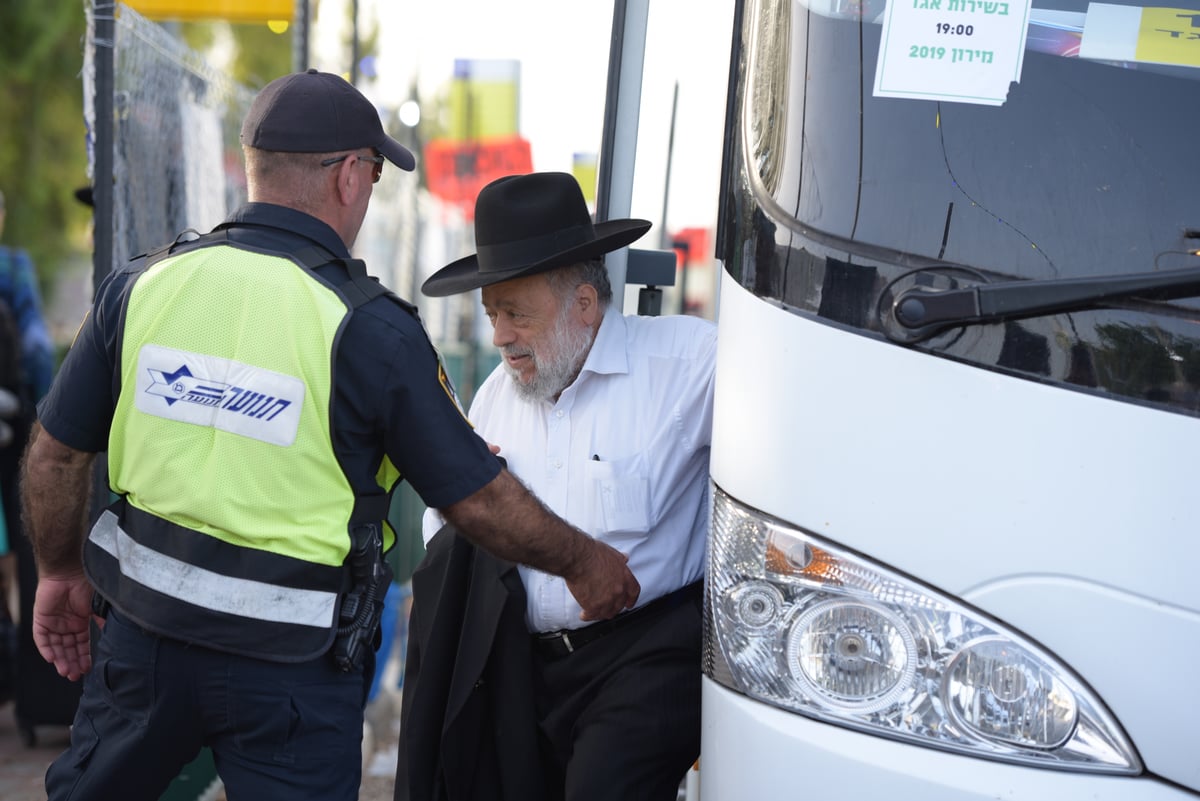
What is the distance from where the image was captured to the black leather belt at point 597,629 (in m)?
2.81

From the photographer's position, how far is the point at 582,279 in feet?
10.1

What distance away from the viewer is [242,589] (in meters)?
2.29

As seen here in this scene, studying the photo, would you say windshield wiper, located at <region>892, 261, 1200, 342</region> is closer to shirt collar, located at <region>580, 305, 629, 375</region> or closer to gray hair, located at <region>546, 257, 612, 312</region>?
shirt collar, located at <region>580, 305, 629, 375</region>

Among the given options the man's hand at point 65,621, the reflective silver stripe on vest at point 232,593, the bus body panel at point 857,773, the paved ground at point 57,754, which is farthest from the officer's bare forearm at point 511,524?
the paved ground at point 57,754

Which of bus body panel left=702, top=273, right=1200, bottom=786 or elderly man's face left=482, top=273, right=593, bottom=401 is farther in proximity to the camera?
elderly man's face left=482, top=273, right=593, bottom=401

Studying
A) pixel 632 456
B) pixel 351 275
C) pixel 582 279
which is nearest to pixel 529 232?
pixel 582 279

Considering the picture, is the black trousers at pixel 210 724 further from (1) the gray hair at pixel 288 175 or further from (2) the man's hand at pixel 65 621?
(1) the gray hair at pixel 288 175

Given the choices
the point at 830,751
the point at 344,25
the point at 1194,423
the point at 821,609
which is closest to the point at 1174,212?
the point at 1194,423

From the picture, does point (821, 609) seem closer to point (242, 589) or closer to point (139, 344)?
point (242, 589)

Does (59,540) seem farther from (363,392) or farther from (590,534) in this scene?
(590,534)

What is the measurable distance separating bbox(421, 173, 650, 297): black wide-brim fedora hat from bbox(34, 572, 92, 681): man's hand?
1055mm

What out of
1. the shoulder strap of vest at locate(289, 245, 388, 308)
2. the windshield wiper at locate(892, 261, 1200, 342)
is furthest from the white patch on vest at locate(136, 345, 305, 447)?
the windshield wiper at locate(892, 261, 1200, 342)

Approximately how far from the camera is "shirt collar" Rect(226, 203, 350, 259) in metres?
2.43

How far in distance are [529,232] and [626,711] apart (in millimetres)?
1151
